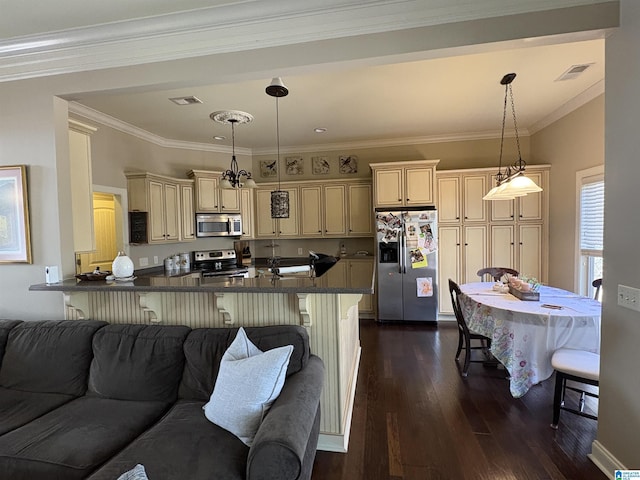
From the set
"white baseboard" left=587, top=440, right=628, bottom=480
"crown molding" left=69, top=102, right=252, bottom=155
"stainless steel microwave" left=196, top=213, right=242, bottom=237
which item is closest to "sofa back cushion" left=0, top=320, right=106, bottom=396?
"crown molding" left=69, top=102, right=252, bottom=155

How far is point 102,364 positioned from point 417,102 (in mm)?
3957

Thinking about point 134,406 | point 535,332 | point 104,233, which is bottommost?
point 134,406

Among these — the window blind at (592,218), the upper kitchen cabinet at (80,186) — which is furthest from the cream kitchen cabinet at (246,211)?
the window blind at (592,218)

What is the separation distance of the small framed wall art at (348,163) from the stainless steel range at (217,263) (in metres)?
2.42

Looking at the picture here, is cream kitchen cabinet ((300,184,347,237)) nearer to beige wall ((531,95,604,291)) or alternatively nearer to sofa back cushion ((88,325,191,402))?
beige wall ((531,95,604,291))

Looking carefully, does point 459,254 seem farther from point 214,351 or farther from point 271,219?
point 214,351

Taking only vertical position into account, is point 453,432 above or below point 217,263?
below

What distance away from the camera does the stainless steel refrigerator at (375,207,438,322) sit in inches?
181

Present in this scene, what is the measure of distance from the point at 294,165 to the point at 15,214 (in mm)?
3943

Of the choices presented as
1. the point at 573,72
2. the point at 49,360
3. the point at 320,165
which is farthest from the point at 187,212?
the point at 573,72

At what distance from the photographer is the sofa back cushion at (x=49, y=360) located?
2.00 meters

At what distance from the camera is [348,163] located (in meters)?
5.49

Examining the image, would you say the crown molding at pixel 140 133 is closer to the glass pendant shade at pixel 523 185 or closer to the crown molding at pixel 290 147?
the crown molding at pixel 290 147

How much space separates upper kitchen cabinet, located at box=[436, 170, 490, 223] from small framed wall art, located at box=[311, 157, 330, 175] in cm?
190
